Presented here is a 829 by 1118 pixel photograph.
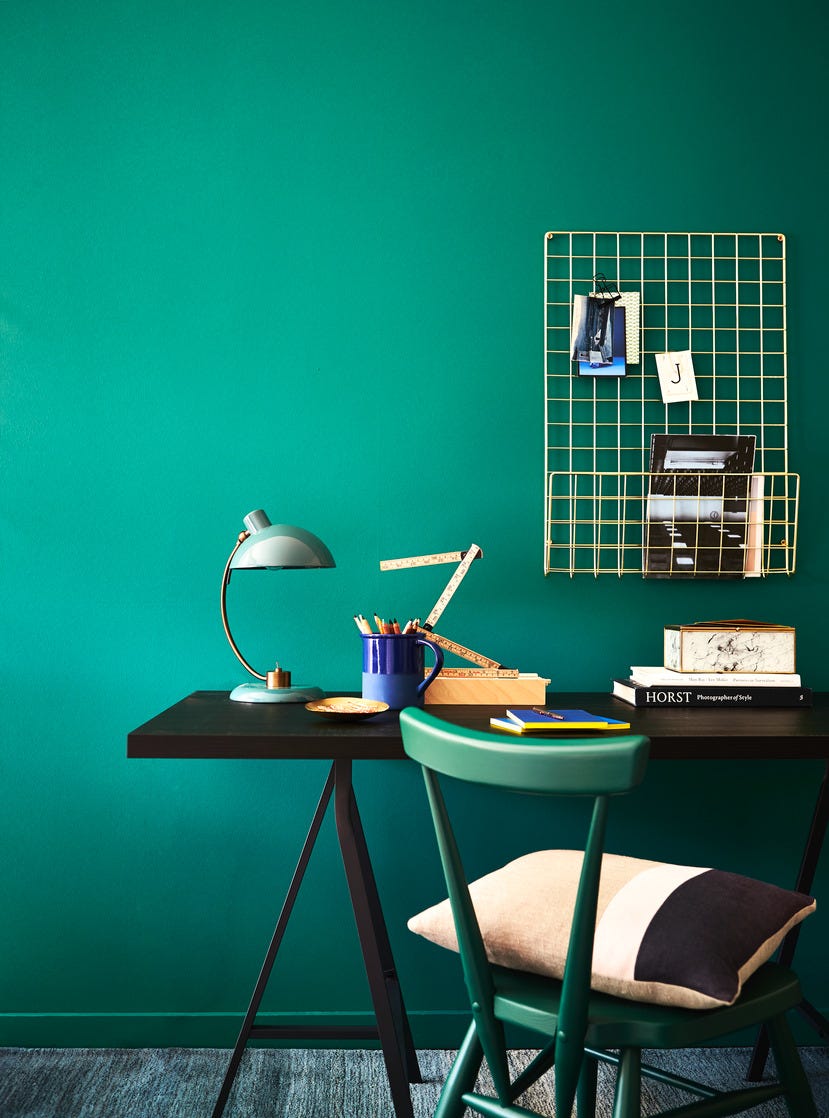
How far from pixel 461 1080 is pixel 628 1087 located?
0.23 metres

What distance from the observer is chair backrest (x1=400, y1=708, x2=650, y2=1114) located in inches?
38.2

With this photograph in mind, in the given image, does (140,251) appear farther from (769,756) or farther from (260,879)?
(769,756)

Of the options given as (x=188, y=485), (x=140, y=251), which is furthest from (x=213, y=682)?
(x=140, y=251)

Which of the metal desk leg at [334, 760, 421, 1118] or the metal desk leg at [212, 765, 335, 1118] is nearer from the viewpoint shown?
the metal desk leg at [334, 760, 421, 1118]

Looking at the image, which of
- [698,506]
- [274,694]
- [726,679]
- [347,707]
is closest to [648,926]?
[347,707]

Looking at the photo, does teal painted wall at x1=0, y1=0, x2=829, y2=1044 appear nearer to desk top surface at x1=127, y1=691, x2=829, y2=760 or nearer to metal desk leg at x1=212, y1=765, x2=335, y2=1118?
metal desk leg at x1=212, y1=765, x2=335, y2=1118

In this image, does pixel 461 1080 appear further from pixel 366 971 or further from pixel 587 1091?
pixel 366 971

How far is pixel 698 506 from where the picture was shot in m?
2.05

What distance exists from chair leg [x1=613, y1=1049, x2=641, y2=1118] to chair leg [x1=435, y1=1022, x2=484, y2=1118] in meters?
0.19

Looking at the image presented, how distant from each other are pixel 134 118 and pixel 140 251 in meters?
0.31

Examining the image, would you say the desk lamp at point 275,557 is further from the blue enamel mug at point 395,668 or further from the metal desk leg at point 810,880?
the metal desk leg at point 810,880

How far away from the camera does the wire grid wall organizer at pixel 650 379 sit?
6.83 ft

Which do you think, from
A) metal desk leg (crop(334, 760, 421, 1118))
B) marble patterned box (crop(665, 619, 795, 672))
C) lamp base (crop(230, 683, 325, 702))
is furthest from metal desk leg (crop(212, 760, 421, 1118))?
marble patterned box (crop(665, 619, 795, 672))

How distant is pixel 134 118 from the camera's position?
2070 millimetres
